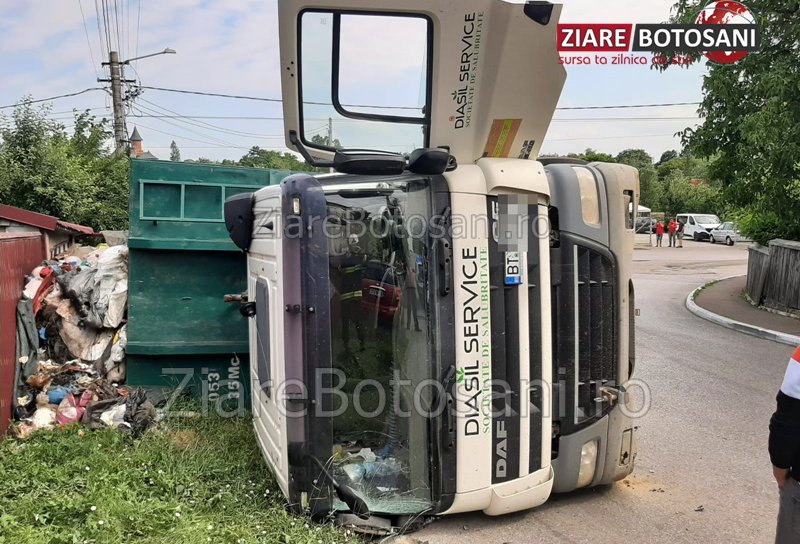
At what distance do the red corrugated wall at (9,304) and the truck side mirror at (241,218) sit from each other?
223 cm

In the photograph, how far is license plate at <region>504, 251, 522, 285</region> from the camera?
137 inches

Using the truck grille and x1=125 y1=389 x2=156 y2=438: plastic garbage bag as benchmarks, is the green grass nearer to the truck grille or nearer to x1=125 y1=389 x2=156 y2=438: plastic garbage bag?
x1=125 y1=389 x2=156 y2=438: plastic garbage bag

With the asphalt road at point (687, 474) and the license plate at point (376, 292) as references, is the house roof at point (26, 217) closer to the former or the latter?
the license plate at point (376, 292)

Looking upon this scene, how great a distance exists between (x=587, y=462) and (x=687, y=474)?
1.05 meters

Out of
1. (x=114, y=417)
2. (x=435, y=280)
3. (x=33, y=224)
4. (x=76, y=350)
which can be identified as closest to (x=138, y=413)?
(x=114, y=417)

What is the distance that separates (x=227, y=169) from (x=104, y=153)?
15912 mm

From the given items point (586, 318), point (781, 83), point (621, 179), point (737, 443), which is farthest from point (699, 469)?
point (781, 83)

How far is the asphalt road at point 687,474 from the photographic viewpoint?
3580 millimetres

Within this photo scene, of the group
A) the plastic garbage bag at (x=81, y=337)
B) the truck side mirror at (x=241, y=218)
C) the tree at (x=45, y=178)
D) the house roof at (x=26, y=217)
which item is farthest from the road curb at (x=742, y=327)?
the tree at (x=45, y=178)

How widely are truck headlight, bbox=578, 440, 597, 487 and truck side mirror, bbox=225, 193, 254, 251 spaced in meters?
2.50

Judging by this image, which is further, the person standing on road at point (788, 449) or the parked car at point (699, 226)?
the parked car at point (699, 226)

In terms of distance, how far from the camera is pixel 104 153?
1920 cm

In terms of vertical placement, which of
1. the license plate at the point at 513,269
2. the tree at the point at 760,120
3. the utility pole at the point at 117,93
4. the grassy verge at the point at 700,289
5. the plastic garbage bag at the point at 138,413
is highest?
the utility pole at the point at 117,93

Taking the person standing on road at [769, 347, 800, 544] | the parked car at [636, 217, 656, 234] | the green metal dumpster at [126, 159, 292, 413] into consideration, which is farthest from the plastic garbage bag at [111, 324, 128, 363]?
the parked car at [636, 217, 656, 234]
